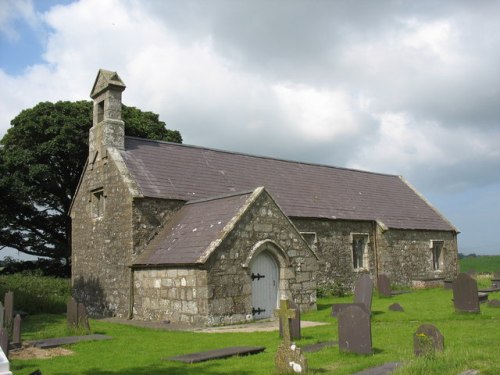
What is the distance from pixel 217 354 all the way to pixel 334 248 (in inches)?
580

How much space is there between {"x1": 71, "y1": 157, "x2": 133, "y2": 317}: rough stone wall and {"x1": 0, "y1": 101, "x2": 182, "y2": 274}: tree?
684cm

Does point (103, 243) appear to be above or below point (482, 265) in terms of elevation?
above

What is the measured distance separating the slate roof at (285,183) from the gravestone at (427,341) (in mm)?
12123

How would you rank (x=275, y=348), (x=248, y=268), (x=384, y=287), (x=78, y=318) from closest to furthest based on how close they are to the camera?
(x=275, y=348) < (x=78, y=318) < (x=248, y=268) < (x=384, y=287)

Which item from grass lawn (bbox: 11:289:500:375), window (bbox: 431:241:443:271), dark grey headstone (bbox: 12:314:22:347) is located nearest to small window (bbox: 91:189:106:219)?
grass lawn (bbox: 11:289:500:375)

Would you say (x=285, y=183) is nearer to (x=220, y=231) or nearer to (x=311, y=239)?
(x=311, y=239)

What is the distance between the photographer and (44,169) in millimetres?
27938

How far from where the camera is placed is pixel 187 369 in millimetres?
8719

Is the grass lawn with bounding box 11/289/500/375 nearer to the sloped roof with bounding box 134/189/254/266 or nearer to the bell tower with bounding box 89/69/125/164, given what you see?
the sloped roof with bounding box 134/189/254/266

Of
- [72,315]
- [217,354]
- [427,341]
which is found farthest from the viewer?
[72,315]

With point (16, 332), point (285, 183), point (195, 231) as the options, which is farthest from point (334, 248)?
point (16, 332)

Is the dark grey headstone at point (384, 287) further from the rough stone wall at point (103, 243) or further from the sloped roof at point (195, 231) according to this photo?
the rough stone wall at point (103, 243)

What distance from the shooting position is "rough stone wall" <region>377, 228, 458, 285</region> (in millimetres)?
25812

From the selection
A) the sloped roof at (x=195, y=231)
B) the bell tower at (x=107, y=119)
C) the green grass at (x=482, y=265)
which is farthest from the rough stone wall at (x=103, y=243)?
the green grass at (x=482, y=265)
